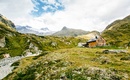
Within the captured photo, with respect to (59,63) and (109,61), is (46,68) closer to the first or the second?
(59,63)

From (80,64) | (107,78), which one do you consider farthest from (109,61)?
(107,78)

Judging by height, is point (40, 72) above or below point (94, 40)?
below

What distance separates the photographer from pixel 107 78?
43219 mm

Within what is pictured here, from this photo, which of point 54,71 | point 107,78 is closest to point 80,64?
point 54,71

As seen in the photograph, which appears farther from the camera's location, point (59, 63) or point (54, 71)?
point (59, 63)

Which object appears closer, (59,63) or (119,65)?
(119,65)

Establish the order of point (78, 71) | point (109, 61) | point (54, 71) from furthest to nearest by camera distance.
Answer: point (109, 61)
point (54, 71)
point (78, 71)

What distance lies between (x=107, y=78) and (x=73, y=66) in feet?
36.0

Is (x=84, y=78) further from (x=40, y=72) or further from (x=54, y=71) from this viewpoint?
(x=40, y=72)

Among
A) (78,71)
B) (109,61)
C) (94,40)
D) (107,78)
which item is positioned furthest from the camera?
(94,40)

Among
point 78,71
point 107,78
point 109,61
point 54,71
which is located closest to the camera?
point 107,78

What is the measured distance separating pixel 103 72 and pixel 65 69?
33.4 ft

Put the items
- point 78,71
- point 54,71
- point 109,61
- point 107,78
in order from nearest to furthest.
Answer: point 107,78 < point 78,71 < point 54,71 < point 109,61

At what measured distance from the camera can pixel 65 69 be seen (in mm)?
50375
